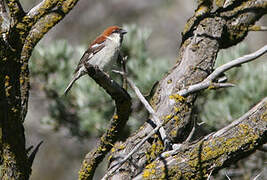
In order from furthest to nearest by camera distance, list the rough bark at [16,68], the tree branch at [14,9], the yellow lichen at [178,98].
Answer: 1. the yellow lichen at [178,98]
2. the tree branch at [14,9]
3. the rough bark at [16,68]

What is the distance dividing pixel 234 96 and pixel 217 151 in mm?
2968

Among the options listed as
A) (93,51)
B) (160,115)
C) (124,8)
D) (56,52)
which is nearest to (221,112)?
(93,51)

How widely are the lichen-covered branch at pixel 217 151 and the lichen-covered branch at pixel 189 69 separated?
0.29 metres

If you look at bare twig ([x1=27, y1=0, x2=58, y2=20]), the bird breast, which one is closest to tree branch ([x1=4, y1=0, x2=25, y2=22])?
bare twig ([x1=27, y1=0, x2=58, y2=20])

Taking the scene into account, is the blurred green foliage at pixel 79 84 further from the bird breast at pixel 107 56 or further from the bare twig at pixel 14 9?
the bare twig at pixel 14 9

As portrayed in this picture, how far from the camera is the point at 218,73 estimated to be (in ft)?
8.68

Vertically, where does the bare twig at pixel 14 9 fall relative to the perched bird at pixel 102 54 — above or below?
above

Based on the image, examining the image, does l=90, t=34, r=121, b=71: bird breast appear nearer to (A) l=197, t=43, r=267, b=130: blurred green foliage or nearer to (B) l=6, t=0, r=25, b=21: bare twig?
(A) l=197, t=43, r=267, b=130: blurred green foliage

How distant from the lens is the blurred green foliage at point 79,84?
5.39 m

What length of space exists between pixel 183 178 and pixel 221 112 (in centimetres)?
278

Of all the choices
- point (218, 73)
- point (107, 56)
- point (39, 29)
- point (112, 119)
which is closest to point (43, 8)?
point (39, 29)

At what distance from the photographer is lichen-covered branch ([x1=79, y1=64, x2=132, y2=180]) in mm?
2488

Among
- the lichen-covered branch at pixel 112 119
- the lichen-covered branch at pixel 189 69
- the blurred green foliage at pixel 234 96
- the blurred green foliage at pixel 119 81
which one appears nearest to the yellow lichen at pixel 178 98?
the lichen-covered branch at pixel 189 69

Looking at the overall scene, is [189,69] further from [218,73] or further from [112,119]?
[112,119]
